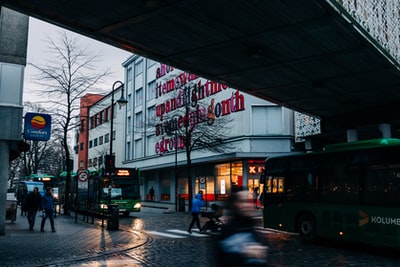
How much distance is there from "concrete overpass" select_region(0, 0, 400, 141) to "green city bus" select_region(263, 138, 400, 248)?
3191 mm

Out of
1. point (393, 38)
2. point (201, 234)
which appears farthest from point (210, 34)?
point (201, 234)

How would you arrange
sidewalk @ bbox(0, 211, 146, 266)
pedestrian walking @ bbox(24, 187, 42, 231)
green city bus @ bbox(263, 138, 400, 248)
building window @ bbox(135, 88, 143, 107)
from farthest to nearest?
building window @ bbox(135, 88, 143, 107) → pedestrian walking @ bbox(24, 187, 42, 231) → green city bus @ bbox(263, 138, 400, 248) → sidewalk @ bbox(0, 211, 146, 266)

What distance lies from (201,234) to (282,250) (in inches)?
212

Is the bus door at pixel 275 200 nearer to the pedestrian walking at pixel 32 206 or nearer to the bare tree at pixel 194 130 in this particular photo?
the pedestrian walking at pixel 32 206

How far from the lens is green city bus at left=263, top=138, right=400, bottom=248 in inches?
467

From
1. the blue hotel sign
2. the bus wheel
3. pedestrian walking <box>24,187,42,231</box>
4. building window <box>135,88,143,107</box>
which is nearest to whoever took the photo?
the bus wheel

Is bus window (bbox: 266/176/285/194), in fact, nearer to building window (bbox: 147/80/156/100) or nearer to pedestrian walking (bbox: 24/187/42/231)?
pedestrian walking (bbox: 24/187/42/231)

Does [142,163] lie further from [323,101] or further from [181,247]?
[181,247]

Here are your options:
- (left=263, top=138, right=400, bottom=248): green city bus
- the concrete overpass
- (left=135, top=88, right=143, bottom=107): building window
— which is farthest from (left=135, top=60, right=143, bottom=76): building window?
(left=263, top=138, right=400, bottom=248): green city bus

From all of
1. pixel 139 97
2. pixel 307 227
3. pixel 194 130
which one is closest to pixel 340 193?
pixel 307 227

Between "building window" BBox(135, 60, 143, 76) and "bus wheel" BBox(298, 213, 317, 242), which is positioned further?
"building window" BBox(135, 60, 143, 76)

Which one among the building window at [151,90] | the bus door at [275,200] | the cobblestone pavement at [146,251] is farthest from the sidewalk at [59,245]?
the building window at [151,90]

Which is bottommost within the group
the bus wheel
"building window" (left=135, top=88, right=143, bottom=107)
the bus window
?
the bus wheel

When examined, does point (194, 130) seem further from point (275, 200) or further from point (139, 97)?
point (139, 97)
